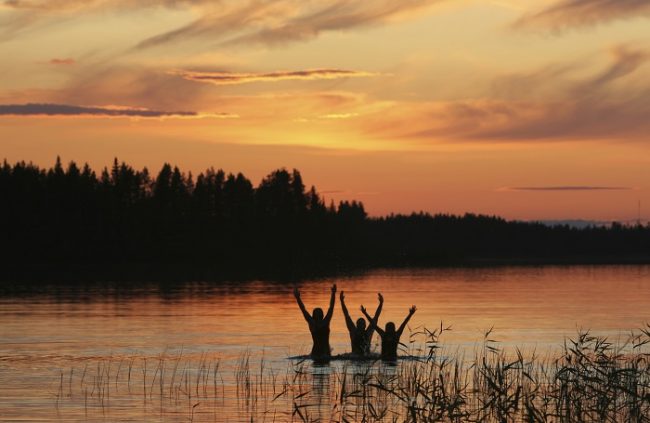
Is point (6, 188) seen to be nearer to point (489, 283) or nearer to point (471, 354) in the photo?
point (489, 283)

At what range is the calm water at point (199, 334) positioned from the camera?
30061 mm

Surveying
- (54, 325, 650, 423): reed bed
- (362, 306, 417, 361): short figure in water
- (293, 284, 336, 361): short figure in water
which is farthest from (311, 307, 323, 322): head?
(362, 306, 417, 361): short figure in water

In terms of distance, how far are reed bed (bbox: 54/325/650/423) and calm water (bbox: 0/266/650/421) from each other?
121 mm

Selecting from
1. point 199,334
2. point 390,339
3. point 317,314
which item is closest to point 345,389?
point 317,314

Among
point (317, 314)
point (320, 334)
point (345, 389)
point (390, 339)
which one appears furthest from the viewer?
point (320, 334)

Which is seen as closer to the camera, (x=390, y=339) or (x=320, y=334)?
(x=390, y=339)

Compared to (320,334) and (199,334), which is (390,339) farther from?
(199,334)

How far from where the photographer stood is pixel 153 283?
116062 mm

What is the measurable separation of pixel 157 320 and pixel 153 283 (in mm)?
51784

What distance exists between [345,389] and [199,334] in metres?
24.2

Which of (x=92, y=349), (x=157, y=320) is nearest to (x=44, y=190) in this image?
(x=157, y=320)

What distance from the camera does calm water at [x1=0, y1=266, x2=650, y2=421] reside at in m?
30.1

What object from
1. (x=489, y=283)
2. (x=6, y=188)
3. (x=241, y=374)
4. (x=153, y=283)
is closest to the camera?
(x=241, y=374)

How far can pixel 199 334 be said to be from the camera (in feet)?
181
